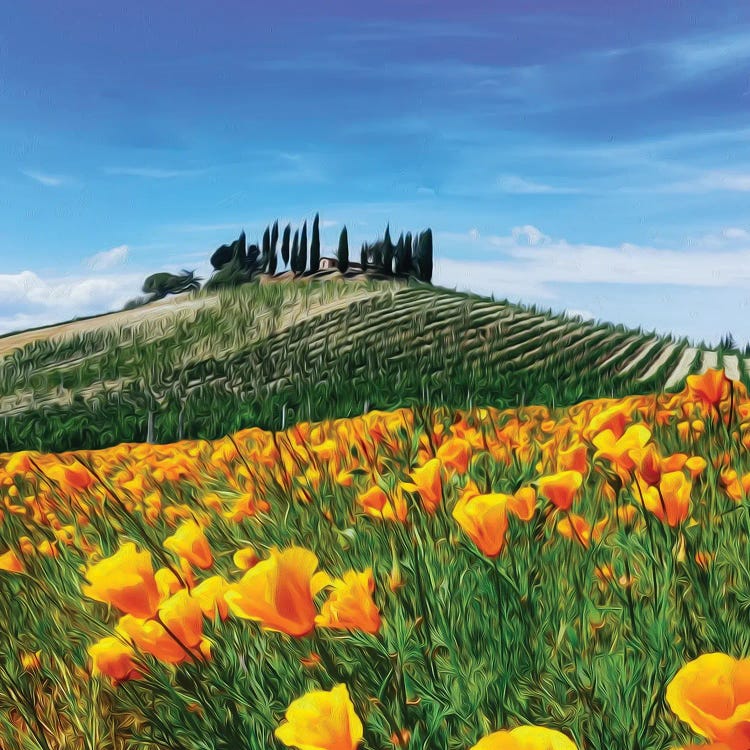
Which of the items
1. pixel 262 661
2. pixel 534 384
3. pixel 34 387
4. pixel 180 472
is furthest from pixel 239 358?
pixel 262 661

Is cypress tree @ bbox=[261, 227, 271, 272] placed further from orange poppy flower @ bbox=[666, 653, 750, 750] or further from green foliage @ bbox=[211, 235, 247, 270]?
orange poppy flower @ bbox=[666, 653, 750, 750]

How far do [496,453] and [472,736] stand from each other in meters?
1.58

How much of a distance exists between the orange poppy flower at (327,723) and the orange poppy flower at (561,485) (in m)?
0.69

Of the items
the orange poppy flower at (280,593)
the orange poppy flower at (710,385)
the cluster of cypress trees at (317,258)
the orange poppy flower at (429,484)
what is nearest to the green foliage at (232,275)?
the cluster of cypress trees at (317,258)

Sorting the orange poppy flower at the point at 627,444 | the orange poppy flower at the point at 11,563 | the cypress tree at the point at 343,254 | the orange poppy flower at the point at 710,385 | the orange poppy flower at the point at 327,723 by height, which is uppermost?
the cypress tree at the point at 343,254

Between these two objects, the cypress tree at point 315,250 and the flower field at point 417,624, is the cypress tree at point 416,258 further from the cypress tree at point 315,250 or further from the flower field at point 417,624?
the flower field at point 417,624

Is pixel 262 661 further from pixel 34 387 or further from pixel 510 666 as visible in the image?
pixel 34 387

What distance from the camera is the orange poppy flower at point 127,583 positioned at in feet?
3.29

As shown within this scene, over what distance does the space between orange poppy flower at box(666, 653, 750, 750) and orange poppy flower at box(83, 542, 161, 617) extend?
72cm

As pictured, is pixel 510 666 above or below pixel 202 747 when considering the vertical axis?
above

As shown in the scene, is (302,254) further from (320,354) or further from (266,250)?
(320,354)

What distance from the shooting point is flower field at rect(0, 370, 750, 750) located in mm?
925

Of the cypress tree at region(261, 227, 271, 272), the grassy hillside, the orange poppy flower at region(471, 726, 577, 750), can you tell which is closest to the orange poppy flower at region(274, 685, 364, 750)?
the orange poppy flower at region(471, 726, 577, 750)

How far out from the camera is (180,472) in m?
2.94
